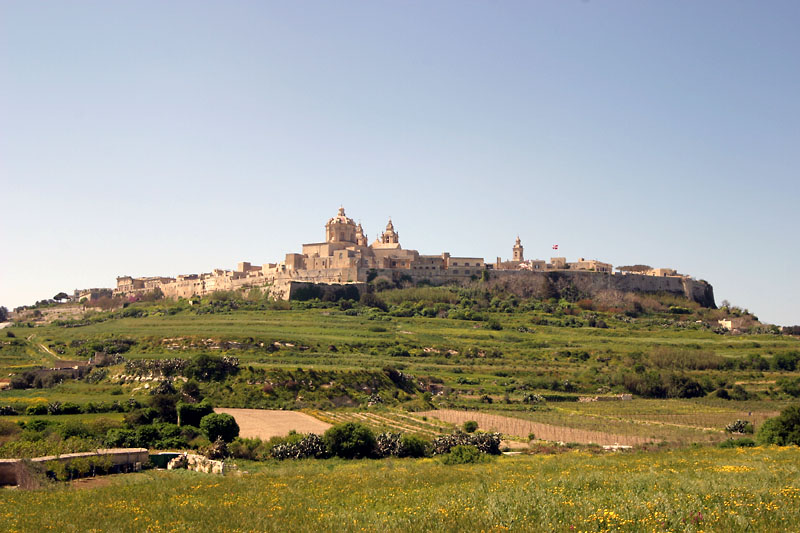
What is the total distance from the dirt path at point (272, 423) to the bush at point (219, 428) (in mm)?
1198

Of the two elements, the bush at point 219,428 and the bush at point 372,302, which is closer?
the bush at point 219,428

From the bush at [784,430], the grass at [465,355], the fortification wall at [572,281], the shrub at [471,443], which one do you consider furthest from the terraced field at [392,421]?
the fortification wall at [572,281]

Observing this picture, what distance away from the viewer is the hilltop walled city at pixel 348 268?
3644 inches

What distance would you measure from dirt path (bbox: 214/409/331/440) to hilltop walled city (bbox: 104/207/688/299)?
48.6 meters

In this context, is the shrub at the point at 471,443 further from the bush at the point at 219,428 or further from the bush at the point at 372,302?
the bush at the point at 372,302

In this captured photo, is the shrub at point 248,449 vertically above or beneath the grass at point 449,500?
beneath

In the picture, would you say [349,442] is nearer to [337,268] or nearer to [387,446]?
[387,446]

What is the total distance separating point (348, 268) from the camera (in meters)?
92.3

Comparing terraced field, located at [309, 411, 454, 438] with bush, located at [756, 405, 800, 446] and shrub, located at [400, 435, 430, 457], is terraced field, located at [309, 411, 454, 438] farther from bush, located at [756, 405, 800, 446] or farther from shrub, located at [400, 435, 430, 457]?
bush, located at [756, 405, 800, 446]

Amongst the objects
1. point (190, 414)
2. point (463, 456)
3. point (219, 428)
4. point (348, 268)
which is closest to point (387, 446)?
point (463, 456)

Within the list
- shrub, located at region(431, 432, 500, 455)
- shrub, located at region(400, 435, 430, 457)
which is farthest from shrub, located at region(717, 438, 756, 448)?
shrub, located at region(400, 435, 430, 457)

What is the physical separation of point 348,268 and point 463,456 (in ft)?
222

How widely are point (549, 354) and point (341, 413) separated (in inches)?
1165

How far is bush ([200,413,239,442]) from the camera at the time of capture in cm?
2934
